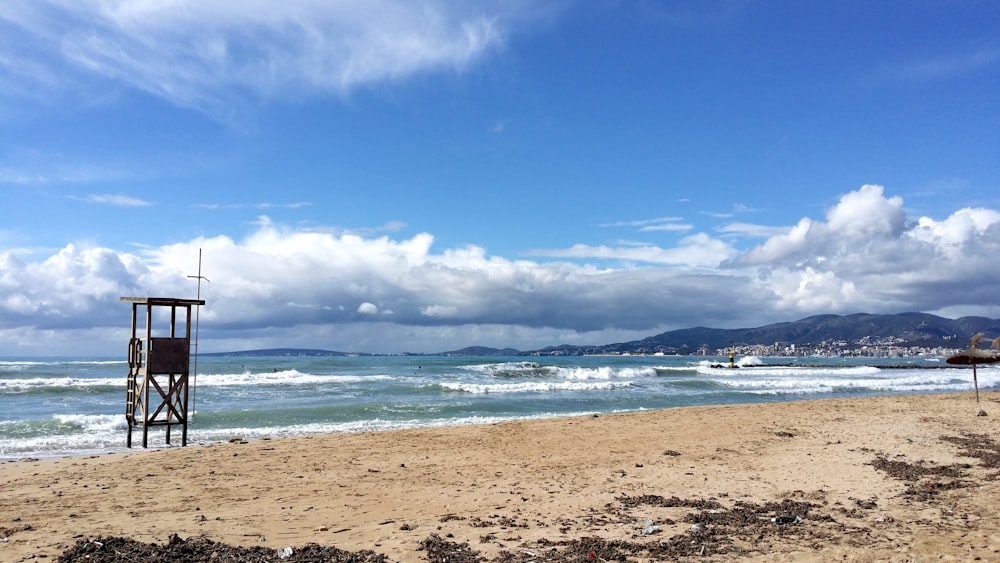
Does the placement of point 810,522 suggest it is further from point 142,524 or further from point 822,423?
point 822,423

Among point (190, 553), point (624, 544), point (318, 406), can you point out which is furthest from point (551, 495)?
point (318, 406)

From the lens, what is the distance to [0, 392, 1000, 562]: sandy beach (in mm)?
6285

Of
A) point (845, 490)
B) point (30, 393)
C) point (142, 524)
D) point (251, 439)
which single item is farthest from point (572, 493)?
point (30, 393)

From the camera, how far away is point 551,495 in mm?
8578

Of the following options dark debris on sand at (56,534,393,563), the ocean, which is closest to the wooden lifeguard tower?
the ocean

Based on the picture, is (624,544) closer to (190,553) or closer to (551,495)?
(551,495)

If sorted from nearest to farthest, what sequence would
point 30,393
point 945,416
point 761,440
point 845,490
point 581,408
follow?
point 845,490, point 761,440, point 945,416, point 581,408, point 30,393

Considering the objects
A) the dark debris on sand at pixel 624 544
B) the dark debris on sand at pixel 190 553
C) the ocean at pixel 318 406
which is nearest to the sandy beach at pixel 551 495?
the dark debris on sand at pixel 624 544

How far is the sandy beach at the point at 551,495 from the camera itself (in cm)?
629

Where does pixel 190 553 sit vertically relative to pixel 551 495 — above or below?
above

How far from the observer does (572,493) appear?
8680mm

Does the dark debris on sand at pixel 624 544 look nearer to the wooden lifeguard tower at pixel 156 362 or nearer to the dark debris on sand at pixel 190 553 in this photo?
the dark debris on sand at pixel 190 553

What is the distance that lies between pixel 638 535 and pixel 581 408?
55.1 ft

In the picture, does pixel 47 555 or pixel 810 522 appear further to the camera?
pixel 810 522
